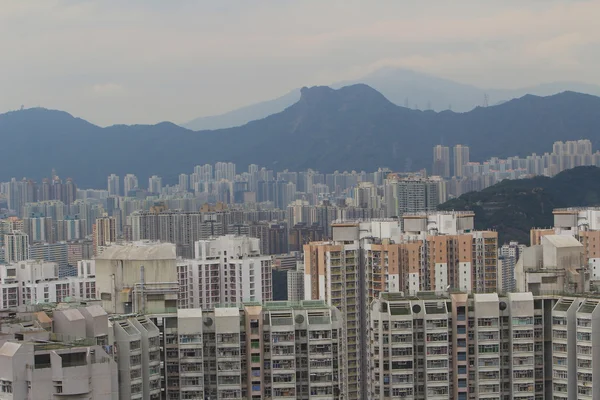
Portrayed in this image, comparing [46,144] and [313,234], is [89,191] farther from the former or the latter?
[313,234]

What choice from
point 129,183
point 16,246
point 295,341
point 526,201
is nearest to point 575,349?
point 295,341

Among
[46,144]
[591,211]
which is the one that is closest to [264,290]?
[591,211]

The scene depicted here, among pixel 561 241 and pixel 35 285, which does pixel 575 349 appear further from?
pixel 35 285

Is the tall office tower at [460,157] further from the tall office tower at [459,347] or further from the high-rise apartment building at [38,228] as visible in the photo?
the tall office tower at [459,347]

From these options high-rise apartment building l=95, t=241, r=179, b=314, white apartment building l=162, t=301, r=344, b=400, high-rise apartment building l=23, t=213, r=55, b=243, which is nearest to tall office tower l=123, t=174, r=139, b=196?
high-rise apartment building l=23, t=213, r=55, b=243

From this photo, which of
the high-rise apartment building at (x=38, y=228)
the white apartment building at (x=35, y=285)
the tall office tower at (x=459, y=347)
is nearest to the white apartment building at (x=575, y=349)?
the tall office tower at (x=459, y=347)
